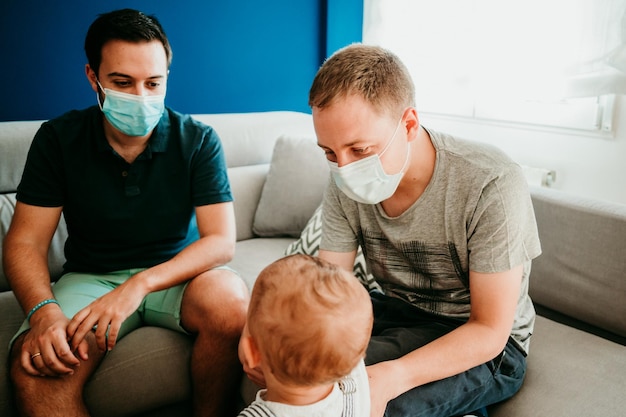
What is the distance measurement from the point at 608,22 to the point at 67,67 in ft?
7.57

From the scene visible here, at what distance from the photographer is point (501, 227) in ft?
3.67

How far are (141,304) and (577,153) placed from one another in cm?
189

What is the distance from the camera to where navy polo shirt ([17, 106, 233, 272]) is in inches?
63.2

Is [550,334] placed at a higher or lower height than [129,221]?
lower

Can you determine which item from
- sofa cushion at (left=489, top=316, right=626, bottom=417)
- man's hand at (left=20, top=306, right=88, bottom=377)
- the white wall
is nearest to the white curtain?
the white wall

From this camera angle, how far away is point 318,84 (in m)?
1.15

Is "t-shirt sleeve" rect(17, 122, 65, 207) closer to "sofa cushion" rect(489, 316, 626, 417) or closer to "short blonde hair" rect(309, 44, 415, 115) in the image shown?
"short blonde hair" rect(309, 44, 415, 115)

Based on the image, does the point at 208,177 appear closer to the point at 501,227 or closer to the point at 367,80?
the point at 367,80

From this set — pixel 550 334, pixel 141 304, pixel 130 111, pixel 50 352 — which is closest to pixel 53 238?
pixel 141 304

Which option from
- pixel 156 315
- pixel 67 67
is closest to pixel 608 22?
pixel 156 315

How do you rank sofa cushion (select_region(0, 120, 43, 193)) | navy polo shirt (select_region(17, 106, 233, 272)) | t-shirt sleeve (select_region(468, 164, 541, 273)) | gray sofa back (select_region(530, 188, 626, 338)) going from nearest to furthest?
1. t-shirt sleeve (select_region(468, 164, 541, 273))
2. gray sofa back (select_region(530, 188, 626, 338))
3. navy polo shirt (select_region(17, 106, 233, 272))
4. sofa cushion (select_region(0, 120, 43, 193))

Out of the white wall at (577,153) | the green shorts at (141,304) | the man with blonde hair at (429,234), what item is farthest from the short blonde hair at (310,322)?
the white wall at (577,153)

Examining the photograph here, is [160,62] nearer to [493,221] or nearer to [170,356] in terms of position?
[170,356]

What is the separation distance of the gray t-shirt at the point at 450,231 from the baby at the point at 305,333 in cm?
36
